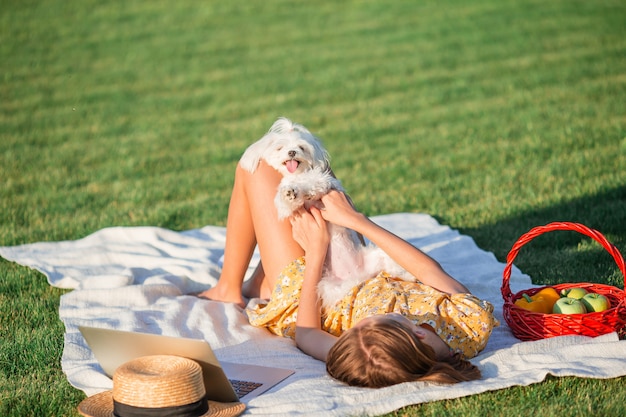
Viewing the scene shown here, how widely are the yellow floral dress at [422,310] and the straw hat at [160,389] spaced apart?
937 mm

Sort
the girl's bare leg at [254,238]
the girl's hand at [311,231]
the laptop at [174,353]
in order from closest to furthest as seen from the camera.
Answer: the laptop at [174,353], the girl's hand at [311,231], the girl's bare leg at [254,238]

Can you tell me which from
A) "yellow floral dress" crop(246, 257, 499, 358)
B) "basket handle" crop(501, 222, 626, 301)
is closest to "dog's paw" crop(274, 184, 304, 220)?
"yellow floral dress" crop(246, 257, 499, 358)

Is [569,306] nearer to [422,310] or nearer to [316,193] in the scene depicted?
[422,310]

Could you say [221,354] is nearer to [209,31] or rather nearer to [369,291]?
[369,291]

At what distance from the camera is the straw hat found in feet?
11.7

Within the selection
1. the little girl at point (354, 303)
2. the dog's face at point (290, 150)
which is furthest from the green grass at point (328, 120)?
the dog's face at point (290, 150)

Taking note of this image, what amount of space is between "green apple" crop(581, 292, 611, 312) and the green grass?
650 mm

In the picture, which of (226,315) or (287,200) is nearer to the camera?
(287,200)

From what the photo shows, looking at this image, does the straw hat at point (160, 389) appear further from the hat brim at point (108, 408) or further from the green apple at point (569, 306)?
the green apple at point (569, 306)

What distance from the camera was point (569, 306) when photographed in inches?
182

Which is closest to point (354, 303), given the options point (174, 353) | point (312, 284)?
point (312, 284)

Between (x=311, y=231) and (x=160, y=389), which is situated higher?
(x=311, y=231)

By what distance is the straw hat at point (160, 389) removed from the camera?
11.7ft

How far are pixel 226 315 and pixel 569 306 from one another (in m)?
2.14
